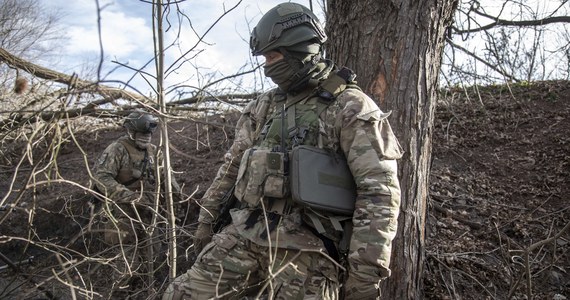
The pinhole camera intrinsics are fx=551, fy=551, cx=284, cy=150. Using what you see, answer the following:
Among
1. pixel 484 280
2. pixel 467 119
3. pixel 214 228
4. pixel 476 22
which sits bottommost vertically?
pixel 484 280

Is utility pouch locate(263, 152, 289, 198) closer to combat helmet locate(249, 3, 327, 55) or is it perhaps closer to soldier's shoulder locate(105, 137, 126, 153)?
combat helmet locate(249, 3, 327, 55)

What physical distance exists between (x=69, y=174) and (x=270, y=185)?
22.8 feet

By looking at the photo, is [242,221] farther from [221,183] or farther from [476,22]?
[476,22]

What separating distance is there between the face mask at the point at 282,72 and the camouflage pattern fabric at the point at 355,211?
12cm

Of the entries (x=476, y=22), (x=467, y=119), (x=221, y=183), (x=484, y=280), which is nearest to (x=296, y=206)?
(x=221, y=183)

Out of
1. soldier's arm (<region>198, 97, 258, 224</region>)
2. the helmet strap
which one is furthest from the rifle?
the helmet strap

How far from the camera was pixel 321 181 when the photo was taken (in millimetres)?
2906

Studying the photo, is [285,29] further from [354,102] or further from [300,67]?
[354,102]

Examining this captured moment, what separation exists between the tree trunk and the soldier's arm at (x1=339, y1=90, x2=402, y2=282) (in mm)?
686

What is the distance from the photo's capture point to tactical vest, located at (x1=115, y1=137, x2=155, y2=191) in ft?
24.3

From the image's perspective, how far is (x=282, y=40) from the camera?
3.11 m

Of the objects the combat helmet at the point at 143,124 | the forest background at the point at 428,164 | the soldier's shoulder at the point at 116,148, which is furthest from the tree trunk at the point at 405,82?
the soldier's shoulder at the point at 116,148

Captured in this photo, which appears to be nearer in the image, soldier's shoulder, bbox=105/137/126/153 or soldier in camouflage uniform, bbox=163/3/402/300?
soldier in camouflage uniform, bbox=163/3/402/300

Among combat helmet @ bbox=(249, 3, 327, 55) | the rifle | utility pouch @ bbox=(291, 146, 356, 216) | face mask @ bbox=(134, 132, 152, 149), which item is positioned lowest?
the rifle
